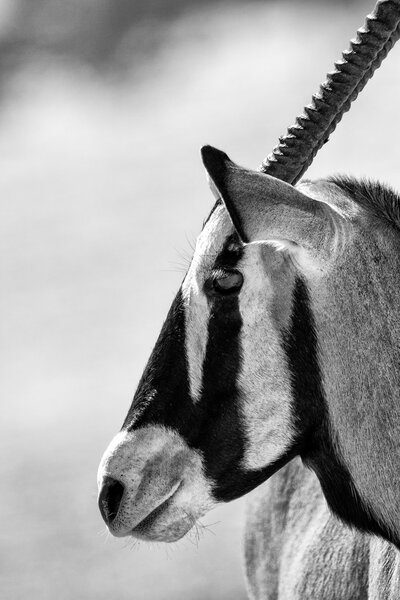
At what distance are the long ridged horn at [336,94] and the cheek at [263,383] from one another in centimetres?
62

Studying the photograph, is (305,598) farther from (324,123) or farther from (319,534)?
(324,123)

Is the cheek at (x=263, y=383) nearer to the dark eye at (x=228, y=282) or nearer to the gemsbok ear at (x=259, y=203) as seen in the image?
the dark eye at (x=228, y=282)

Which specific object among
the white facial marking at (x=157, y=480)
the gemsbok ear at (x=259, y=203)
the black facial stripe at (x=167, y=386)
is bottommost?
the white facial marking at (x=157, y=480)

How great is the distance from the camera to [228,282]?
335 centimetres

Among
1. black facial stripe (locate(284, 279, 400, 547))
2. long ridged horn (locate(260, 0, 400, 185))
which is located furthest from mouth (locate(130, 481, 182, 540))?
long ridged horn (locate(260, 0, 400, 185))

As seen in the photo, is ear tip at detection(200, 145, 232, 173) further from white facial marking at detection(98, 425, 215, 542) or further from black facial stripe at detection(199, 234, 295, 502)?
white facial marking at detection(98, 425, 215, 542)

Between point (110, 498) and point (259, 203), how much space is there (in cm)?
106

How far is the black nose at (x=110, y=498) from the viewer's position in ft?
11.4

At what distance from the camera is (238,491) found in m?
3.49

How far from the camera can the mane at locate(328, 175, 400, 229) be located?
3.44 meters

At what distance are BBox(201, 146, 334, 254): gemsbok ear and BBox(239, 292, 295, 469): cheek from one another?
0.27m

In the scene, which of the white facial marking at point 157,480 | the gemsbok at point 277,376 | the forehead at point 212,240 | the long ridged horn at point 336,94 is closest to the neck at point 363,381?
the gemsbok at point 277,376

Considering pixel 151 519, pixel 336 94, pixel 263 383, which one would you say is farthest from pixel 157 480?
pixel 336 94

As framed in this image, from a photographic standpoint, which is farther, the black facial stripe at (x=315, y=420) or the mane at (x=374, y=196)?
the mane at (x=374, y=196)
